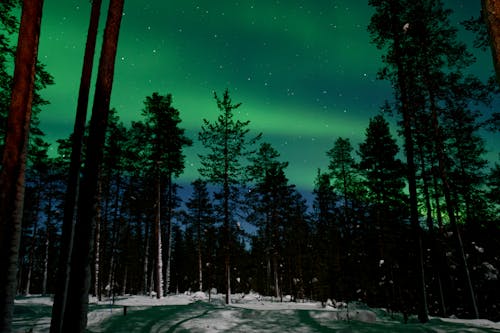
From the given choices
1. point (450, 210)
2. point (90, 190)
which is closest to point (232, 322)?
point (90, 190)

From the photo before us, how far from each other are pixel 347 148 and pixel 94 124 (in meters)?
24.0

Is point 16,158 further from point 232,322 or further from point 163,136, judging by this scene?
point 163,136

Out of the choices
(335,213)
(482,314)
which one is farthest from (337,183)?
(482,314)

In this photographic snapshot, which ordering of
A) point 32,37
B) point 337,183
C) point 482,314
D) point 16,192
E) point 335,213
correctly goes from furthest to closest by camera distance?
point 335,213 → point 337,183 → point 482,314 → point 32,37 → point 16,192

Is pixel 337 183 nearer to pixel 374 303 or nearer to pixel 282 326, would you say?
pixel 374 303

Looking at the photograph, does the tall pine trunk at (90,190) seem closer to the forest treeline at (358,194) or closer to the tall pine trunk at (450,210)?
the forest treeline at (358,194)

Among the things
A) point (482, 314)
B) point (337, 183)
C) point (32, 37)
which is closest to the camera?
point (32, 37)

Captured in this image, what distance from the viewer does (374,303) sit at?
74.6 ft

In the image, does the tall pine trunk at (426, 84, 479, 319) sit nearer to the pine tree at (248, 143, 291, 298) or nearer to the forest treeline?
the forest treeline

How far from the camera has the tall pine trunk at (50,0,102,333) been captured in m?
6.99

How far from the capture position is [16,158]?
6.22m

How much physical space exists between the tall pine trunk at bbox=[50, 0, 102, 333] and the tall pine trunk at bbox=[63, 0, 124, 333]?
1545 millimetres

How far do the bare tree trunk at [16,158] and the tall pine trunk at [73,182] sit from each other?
123cm

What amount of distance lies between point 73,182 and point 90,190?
2.26m
